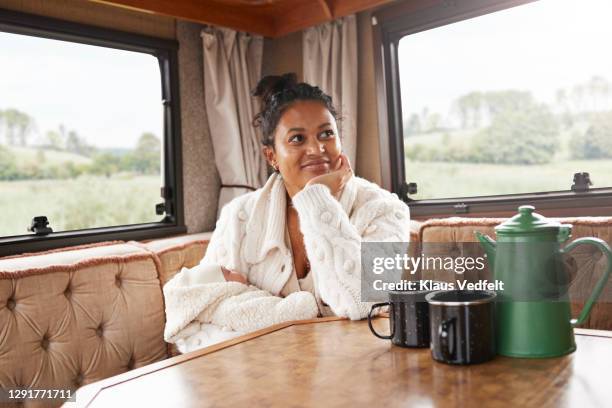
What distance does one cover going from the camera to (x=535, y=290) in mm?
963

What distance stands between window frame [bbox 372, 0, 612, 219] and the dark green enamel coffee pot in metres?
1.40

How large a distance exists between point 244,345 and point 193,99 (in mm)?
1999

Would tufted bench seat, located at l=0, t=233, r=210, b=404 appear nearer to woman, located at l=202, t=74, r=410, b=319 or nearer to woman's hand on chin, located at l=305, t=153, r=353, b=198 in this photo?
woman, located at l=202, t=74, r=410, b=319

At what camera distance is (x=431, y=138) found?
2.69m

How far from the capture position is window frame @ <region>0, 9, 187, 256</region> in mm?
2318

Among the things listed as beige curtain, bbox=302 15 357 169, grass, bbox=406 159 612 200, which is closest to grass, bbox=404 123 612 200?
grass, bbox=406 159 612 200

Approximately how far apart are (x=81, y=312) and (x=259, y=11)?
1.80m

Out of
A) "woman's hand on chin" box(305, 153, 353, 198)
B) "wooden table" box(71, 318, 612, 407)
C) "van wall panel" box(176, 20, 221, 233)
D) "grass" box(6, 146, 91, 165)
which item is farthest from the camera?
"van wall panel" box(176, 20, 221, 233)

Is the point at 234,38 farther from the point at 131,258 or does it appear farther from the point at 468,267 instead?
the point at 468,267

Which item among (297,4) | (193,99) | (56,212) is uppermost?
(297,4)

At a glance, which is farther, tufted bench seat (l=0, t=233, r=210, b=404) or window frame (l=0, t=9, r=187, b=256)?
window frame (l=0, t=9, r=187, b=256)

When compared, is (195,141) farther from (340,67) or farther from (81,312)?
(81,312)

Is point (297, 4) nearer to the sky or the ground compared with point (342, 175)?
nearer to the sky

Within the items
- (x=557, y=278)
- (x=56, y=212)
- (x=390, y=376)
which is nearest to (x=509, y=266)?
(x=557, y=278)
